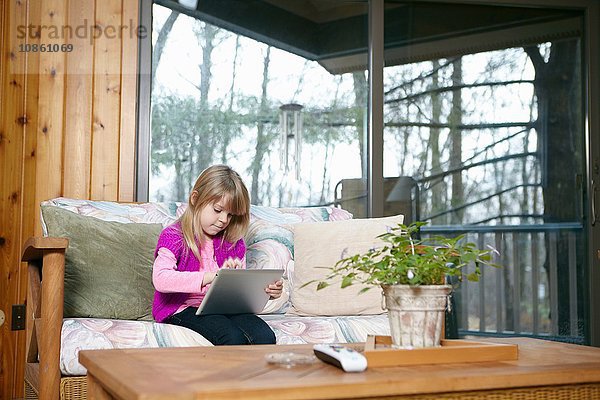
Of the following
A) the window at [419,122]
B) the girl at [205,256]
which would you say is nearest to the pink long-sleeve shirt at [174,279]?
the girl at [205,256]

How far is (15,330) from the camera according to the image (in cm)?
328

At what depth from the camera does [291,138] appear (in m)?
3.74

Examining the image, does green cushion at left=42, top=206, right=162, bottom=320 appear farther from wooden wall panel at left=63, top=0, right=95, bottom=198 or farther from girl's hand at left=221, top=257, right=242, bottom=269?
wooden wall panel at left=63, top=0, right=95, bottom=198

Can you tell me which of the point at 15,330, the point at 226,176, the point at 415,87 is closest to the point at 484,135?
the point at 415,87

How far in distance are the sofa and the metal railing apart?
115 centimetres

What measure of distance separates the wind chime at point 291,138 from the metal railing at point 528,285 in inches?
34.7

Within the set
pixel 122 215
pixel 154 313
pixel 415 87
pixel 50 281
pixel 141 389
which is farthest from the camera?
pixel 415 87

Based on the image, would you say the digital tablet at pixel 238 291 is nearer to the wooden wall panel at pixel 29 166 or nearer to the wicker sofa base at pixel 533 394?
the wicker sofa base at pixel 533 394

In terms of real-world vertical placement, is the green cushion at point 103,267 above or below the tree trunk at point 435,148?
below

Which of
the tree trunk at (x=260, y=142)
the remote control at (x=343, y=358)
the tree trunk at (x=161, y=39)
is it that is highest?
the tree trunk at (x=161, y=39)

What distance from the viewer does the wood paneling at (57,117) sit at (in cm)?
328

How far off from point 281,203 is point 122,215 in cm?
99

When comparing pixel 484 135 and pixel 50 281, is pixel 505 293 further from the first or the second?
pixel 50 281

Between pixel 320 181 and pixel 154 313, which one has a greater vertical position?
pixel 320 181
